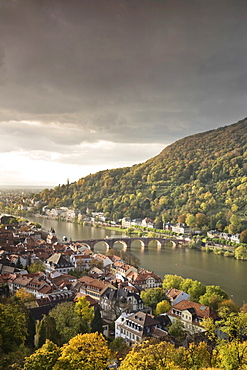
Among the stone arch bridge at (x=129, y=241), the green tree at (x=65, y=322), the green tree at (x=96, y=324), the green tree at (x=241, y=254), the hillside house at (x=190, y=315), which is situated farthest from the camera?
the stone arch bridge at (x=129, y=241)

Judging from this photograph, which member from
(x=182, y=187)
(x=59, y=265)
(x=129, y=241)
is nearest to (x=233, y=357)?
(x=59, y=265)

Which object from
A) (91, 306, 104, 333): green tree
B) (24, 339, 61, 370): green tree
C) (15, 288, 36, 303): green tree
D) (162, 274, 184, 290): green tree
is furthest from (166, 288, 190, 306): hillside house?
(24, 339, 61, 370): green tree

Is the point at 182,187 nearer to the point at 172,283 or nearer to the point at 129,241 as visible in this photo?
the point at 129,241

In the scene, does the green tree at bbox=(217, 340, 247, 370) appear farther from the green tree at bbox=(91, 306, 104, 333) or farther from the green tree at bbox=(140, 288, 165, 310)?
the green tree at bbox=(140, 288, 165, 310)

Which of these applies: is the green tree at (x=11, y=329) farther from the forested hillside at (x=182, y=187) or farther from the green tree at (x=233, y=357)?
the forested hillside at (x=182, y=187)

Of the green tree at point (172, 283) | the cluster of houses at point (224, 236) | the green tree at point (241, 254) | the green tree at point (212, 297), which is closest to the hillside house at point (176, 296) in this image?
the green tree at point (212, 297)

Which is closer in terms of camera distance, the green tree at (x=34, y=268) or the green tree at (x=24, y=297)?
the green tree at (x=24, y=297)
